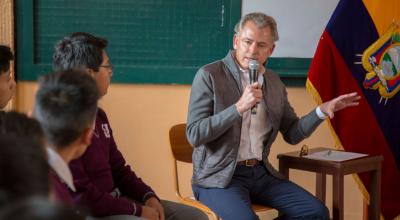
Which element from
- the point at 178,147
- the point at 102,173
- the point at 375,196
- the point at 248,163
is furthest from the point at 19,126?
the point at 375,196

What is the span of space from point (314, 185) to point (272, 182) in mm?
1063

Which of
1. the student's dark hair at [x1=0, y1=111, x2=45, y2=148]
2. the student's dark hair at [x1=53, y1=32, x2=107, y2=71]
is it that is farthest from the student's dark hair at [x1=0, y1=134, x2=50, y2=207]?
the student's dark hair at [x1=53, y1=32, x2=107, y2=71]

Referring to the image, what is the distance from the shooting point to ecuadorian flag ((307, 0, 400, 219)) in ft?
10.5

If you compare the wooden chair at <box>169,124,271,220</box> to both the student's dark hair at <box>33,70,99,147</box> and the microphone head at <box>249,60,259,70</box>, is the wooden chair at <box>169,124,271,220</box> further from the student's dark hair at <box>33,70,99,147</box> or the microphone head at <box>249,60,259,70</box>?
the student's dark hair at <box>33,70,99,147</box>

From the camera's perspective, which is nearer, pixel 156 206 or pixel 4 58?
pixel 4 58

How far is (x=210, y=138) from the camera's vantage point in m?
2.42

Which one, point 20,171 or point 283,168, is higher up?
point 20,171

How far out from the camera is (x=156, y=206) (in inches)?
90.4

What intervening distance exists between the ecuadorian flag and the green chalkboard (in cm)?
58

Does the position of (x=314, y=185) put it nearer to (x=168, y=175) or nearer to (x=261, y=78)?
(x=168, y=175)

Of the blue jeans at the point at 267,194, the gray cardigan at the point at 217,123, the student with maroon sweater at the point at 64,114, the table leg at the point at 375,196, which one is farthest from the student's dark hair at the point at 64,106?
the table leg at the point at 375,196

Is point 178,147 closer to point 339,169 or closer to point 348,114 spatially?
point 339,169

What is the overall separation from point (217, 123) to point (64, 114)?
1.06 metres

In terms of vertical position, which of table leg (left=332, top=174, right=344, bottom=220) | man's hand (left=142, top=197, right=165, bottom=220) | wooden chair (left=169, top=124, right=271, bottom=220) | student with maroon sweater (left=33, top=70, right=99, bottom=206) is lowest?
table leg (left=332, top=174, right=344, bottom=220)
